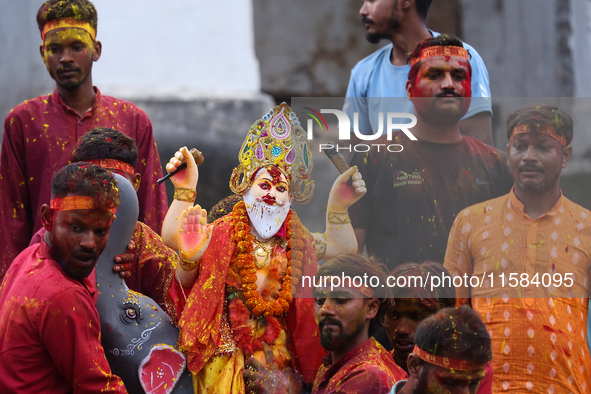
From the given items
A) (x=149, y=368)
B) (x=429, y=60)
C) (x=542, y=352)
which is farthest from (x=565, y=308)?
(x=149, y=368)

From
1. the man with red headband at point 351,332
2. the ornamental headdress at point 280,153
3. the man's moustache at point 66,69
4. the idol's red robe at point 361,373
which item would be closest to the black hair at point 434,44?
the ornamental headdress at point 280,153

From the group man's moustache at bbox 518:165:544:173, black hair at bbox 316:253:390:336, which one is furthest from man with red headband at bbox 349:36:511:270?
black hair at bbox 316:253:390:336

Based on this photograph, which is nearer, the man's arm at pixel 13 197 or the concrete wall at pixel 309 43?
the man's arm at pixel 13 197

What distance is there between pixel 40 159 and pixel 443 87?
2344 mm

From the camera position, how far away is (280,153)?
4.51 meters

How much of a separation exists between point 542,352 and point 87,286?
7.32 feet

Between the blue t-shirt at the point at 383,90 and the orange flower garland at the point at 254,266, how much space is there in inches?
31.2

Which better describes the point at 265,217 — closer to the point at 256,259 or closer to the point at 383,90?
the point at 256,259

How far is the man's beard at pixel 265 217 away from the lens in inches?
172

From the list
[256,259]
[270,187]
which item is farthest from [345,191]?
[256,259]

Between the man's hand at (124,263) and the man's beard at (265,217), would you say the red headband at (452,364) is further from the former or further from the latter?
the man's hand at (124,263)

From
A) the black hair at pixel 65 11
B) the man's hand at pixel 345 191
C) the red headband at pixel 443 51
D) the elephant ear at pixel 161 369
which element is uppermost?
the black hair at pixel 65 11

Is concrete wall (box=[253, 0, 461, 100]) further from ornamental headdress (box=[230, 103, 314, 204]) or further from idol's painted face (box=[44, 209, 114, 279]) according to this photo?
idol's painted face (box=[44, 209, 114, 279])

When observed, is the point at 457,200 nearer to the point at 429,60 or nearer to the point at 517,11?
the point at 429,60
